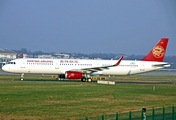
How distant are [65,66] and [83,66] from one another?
3.65 meters

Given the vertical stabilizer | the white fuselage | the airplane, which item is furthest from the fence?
the vertical stabilizer

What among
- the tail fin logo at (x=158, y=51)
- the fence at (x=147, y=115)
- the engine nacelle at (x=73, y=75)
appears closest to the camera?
the fence at (x=147, y=115)

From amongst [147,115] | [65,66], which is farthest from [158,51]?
[147,115]

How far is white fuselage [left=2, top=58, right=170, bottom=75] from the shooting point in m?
51.8

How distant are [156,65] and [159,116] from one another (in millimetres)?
41686

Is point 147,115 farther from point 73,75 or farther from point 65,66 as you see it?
point 65,66

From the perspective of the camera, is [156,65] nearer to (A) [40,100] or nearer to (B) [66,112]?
(A) [40,100]

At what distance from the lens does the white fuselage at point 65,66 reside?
51.8m

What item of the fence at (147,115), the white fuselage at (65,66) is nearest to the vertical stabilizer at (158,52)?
the white fuselage at (65,66)

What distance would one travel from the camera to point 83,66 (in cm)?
5416

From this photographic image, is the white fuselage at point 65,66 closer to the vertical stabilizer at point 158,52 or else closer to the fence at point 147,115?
the vertical stabilizer at point 158,52

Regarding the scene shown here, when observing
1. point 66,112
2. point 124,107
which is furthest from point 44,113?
point 124,107

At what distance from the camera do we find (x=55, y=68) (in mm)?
52312

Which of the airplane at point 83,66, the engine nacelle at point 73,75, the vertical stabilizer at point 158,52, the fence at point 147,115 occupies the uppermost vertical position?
the vertical stabilizer at point 158,52
